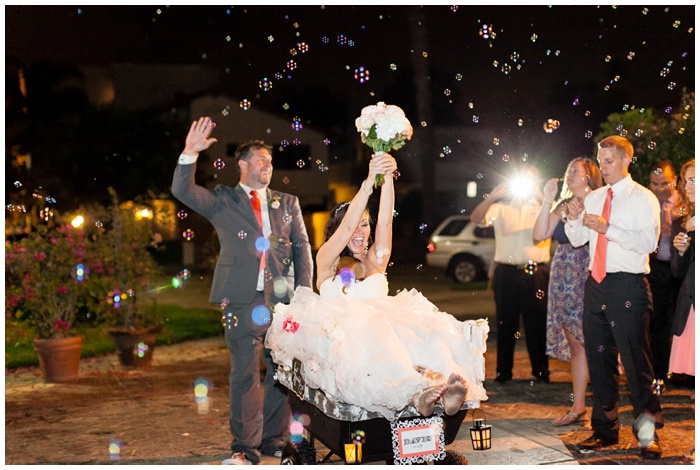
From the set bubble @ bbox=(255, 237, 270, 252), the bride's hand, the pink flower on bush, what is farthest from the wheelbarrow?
bubble @ bbox=(255, 237, 270, 252)

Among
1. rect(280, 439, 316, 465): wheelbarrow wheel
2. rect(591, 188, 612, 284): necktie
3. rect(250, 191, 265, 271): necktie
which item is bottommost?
rect(280, 439, 316, 465): wheelbarrow wheel

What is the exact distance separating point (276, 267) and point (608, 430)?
267 centimetres

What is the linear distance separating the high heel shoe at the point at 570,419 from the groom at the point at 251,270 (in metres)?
2.22

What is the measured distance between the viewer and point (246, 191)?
19.7 feet

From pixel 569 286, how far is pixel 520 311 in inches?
61.4

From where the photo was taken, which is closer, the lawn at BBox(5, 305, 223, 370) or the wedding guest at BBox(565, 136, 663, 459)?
the wedding guest at BBox(565, 136, 663, 459)

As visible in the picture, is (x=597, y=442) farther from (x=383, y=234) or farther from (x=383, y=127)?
(x=383, y=127)

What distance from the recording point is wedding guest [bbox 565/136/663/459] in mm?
5770

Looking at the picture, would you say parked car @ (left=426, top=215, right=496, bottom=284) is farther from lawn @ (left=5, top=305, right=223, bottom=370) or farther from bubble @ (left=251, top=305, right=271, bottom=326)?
bubble @ (left=251, top=305, right=271, bottom=326)

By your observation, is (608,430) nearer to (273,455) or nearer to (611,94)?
(273,455)

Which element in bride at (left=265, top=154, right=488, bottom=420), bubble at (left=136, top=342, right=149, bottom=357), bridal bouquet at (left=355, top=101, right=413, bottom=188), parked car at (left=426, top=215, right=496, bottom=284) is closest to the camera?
bride at (left=265, top=154, right=488, bottom=420)

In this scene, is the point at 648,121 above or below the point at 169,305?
above

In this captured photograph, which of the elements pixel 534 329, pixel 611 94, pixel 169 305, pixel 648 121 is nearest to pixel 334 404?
pixel 534 329

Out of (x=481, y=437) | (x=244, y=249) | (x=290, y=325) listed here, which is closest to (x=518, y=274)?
(x=244, y=249)
